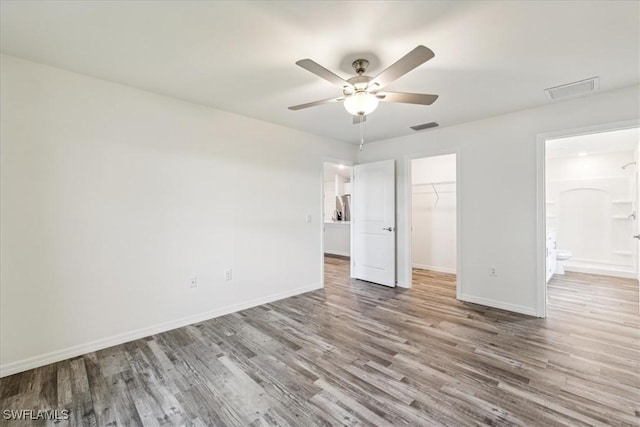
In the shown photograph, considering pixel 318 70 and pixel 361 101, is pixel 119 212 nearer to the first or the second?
pixel 318 70

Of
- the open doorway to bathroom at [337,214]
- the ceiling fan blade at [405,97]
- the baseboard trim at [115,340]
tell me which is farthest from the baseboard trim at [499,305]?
the open doorway to bathroom at [337,214]

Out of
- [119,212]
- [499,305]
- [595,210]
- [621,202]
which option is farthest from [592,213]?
[119,212]

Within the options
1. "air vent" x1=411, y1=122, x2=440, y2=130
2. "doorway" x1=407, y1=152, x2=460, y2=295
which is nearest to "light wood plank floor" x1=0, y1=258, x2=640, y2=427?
"doorway" x1=407, y1=152, x2=460, y2=295

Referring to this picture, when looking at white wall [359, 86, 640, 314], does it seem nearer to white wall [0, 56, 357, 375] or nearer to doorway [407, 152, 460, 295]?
doorway [407, 152, 460, 295]

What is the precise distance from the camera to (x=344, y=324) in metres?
3.07

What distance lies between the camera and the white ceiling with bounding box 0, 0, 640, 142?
1651 mm

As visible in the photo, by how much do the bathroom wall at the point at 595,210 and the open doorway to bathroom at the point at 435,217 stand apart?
2341 millimetres

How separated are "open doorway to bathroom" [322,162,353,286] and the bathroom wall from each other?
14.7ft

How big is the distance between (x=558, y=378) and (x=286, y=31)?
10.5ft

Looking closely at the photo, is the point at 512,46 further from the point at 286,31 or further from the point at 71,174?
the point at 71,174

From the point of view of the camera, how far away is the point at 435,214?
18.8 feet

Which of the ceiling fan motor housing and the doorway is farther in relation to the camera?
the doorway

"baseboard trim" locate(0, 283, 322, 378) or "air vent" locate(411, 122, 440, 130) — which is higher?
"air vent" locate(411, 122, 440, 130)

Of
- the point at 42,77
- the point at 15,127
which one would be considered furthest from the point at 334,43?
the point at 15,127
